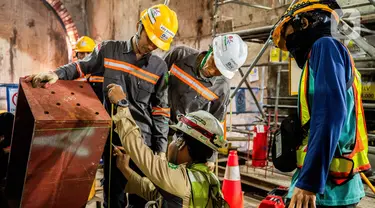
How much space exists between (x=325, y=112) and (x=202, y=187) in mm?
865

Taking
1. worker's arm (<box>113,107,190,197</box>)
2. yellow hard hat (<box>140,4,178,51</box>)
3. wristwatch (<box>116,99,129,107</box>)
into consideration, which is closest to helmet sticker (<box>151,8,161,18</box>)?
yellow hard hat (<box>140,4,178,51</box>)

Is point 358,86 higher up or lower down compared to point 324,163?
higher up

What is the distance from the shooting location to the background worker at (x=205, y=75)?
2.90 metres

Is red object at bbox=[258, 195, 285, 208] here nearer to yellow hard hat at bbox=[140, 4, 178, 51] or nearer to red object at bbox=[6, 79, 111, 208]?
red object at bbox=[6, 79, 111, 208]

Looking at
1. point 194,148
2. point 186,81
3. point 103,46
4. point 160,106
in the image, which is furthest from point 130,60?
point 194,148

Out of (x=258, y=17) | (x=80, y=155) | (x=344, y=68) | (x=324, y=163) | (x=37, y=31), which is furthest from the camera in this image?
(x=37, y=31)

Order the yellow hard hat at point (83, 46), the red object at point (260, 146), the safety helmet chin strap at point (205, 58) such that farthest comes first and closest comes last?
1. the yellow hard hat at point (83, 46)
2. the red object at point (260, 146)
3. the safety helmet chin strap at point (205, 58)

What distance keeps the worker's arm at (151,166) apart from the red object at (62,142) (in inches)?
6.6

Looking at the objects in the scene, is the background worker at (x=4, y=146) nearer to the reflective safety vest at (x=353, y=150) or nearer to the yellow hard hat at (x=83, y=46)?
the reflective safety vest at (x=353, y=150)

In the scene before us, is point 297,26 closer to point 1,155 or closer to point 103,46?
point 103,46

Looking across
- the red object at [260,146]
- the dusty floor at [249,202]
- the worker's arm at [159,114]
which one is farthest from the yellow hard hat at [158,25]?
the red object at [260,146]

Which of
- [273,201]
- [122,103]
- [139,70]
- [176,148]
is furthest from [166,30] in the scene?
[273,201]

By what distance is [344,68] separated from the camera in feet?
4.60

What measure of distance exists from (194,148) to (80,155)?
0.73 meters
